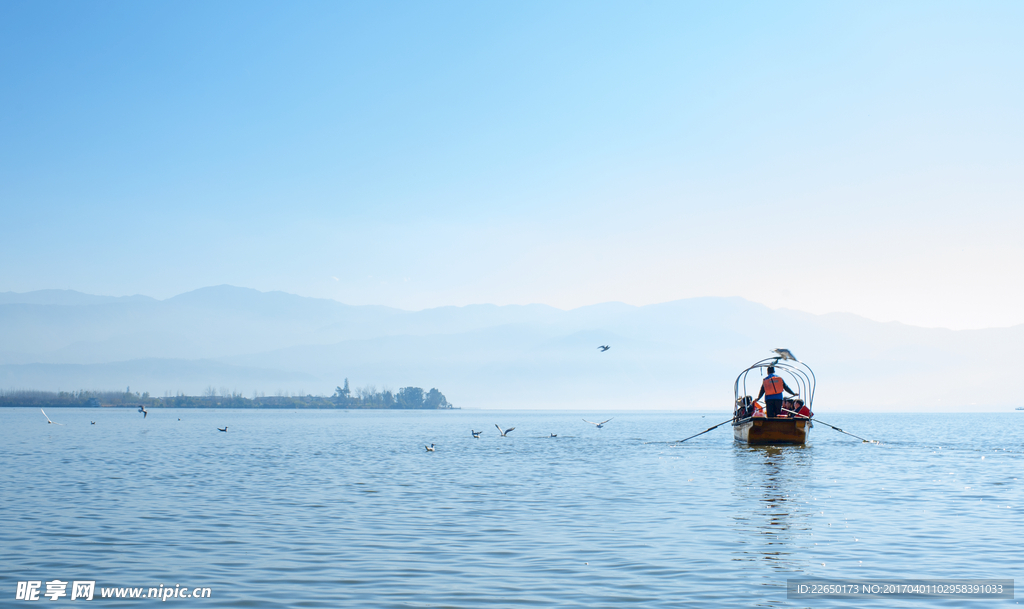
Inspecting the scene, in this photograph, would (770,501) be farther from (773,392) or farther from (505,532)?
(773,392)

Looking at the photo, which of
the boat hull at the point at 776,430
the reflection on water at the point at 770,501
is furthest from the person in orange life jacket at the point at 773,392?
the reflection on water at the point at 770,501

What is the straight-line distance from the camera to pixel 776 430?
5278 centimetres

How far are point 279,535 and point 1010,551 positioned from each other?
693 inches

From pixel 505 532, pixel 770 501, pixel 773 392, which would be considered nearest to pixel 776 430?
pixel 773 392

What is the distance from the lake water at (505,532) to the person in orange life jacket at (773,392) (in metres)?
10.7

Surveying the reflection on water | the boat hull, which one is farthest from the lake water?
the boat hull

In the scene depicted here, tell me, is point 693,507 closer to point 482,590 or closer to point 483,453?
point 482,590

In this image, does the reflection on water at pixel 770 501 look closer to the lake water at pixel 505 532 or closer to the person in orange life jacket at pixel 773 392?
the lake water at pixel 505 532

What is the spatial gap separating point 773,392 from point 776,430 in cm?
351

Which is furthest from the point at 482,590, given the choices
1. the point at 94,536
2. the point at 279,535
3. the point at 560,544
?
the point at 94,536

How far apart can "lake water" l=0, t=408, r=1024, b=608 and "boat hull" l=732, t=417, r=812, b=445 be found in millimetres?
12279

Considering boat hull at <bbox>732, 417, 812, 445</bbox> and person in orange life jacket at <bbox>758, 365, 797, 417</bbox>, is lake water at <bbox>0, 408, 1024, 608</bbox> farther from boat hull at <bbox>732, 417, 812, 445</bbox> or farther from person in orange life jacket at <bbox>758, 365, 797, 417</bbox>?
boat hull at <bbox>732, 417, 812, 445</bbox>

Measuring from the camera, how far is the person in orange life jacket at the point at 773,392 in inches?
1987

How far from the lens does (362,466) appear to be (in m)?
42.3
